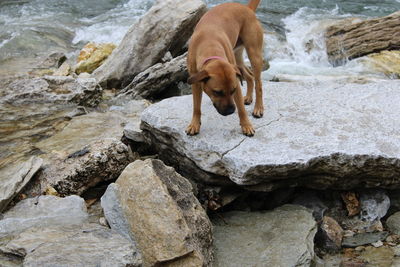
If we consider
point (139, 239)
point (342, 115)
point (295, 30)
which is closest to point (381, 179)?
point (342, 115)

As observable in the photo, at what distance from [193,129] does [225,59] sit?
827 mm

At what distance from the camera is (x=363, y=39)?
11.1m

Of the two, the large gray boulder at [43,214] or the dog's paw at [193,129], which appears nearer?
the large gray boulder at [43,214]

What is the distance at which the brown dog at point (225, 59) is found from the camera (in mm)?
4723

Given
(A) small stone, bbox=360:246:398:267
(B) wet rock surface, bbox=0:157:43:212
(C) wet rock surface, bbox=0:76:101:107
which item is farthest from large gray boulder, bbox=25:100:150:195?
(A) small stone, bbox=360:246:398:267

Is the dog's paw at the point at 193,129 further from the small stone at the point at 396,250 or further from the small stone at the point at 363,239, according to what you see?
the small stone at the point at 396,250

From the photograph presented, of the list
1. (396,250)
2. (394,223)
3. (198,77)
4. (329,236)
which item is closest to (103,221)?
(198,77)

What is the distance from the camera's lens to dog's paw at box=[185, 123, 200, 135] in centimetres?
520

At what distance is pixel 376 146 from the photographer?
4.84 m

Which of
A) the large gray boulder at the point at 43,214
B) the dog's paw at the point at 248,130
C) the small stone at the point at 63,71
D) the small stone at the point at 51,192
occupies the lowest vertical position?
the small stone at the point at 63,71

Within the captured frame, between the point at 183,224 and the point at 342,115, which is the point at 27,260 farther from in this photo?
the point at 342,115

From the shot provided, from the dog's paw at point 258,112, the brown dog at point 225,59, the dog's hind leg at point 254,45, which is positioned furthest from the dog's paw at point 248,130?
the dog's hind leg at point 254,45

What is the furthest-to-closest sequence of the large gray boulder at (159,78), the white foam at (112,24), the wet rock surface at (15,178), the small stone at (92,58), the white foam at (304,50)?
the white foam at (112,24), the small stone at (92,58), the white foam at (304,50), the large gray boulder at (159,78), the wet rock surface at (15,178)

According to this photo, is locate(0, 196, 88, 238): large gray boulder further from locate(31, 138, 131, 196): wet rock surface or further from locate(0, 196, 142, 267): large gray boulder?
locate(31, 138, 131, 196): wet rock surface
